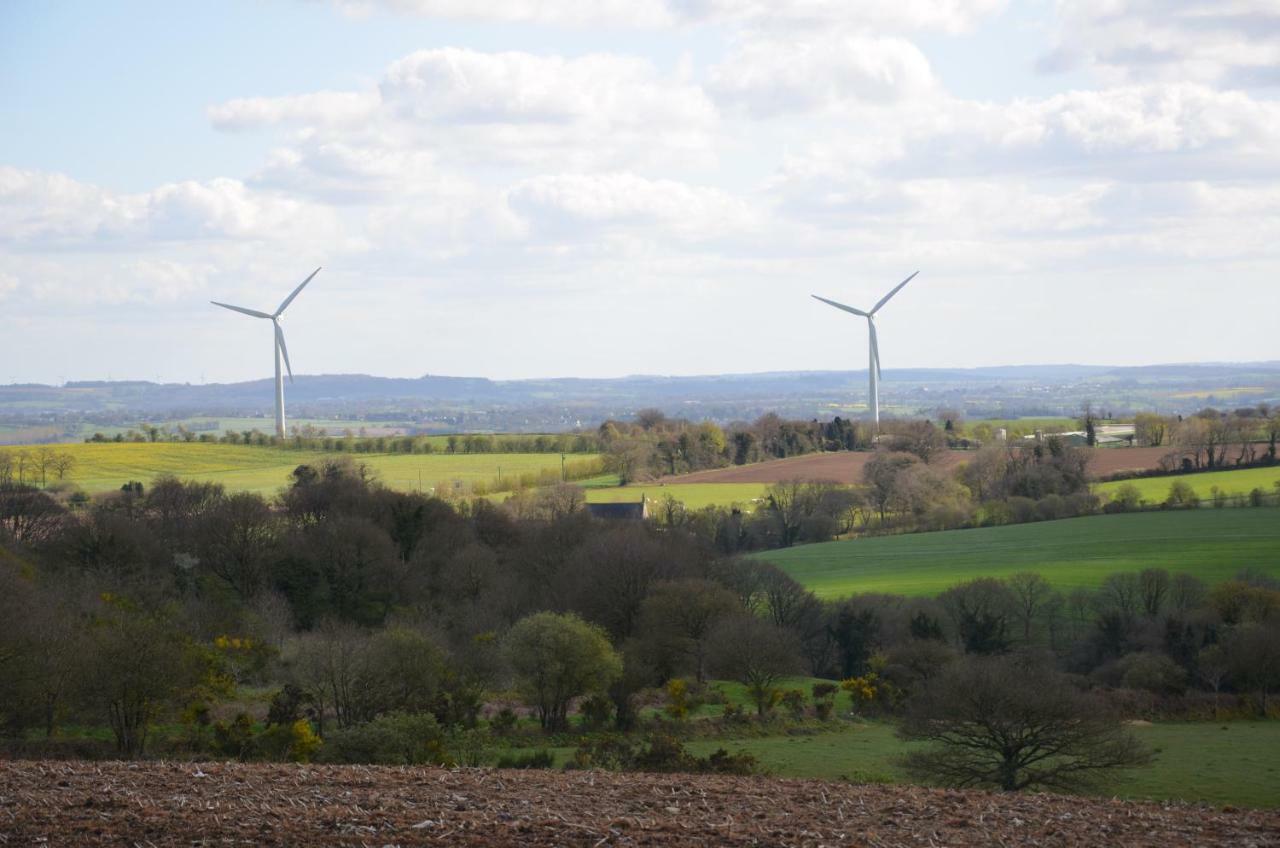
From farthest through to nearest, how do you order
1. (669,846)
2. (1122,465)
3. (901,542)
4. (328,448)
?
(328,448), (1122,465), (901,542), (669,846)

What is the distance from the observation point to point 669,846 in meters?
13.1

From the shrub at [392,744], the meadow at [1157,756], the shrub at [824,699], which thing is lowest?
the shrub at [824,699]

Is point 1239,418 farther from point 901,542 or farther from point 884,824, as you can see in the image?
point 884,824

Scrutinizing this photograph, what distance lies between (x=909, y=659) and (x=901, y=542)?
33.3m

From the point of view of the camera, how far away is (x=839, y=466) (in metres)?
111

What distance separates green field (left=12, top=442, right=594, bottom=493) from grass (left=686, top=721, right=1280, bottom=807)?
62.7m

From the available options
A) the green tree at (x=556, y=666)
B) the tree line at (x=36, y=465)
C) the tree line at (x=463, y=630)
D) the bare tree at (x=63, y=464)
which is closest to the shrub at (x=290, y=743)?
the tree line at (x=463, y=630)

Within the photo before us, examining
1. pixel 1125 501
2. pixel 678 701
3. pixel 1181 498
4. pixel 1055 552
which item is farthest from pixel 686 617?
pixel 1181 498

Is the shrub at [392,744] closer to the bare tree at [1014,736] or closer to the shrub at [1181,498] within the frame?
the bare tree at [1014,736]

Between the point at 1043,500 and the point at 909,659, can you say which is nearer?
the point at 909,659

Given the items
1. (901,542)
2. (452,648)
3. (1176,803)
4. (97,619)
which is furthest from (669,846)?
(901,542)

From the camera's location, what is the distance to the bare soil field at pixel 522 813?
13258 millimetres

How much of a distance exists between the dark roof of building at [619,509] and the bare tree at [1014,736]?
54909mm

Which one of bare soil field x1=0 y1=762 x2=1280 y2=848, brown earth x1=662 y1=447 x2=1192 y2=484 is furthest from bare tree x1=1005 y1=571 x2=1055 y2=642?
brown earth x1=662 y1=447 x2=1192 y2=484
